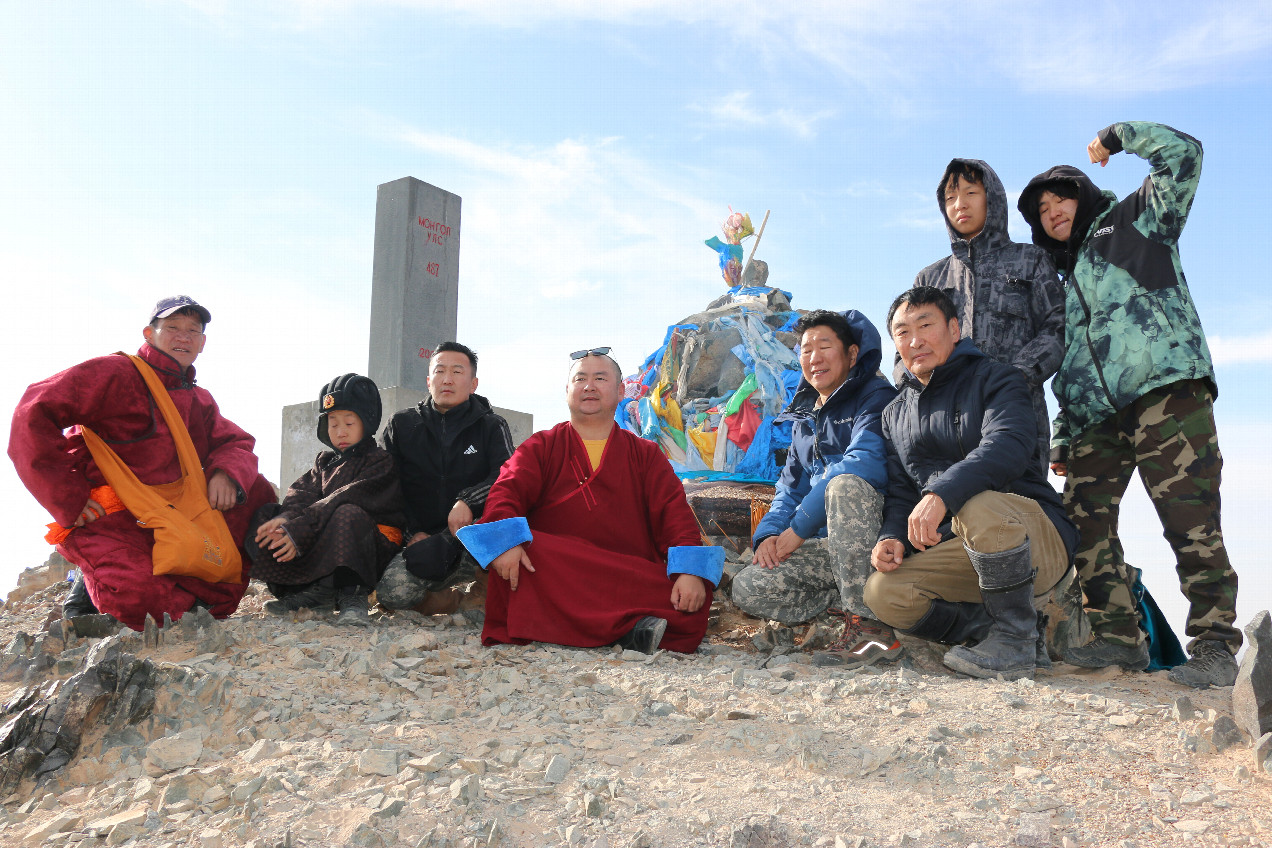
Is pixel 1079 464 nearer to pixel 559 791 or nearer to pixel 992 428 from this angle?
pixel 992 428

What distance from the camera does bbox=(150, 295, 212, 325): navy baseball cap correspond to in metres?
4.06

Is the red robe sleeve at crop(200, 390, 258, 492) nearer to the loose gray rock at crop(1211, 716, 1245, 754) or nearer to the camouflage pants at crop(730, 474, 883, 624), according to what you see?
the camouflage pants at crop(730, 474, 883, 624)

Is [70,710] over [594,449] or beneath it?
beneath

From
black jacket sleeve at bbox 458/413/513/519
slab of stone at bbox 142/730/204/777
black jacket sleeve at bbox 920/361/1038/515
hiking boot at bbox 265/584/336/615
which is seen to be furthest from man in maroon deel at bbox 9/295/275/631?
black jacket sleeve at bbox 920/361/1038/515

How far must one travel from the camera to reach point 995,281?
3812 mm

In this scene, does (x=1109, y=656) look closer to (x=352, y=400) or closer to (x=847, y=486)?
(x=847, y=486)

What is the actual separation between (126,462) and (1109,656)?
171 inches

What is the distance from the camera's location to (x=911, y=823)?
6.64 feet

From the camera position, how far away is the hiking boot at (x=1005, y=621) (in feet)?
10.0

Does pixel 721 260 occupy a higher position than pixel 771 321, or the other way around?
pixel 721 260

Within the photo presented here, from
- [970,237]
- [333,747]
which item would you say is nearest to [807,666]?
[333,747]

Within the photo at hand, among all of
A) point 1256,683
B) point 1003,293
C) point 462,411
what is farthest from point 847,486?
point 462,411

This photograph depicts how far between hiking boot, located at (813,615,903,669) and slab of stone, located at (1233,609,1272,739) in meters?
1.22

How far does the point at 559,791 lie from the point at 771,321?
576 centimetres
